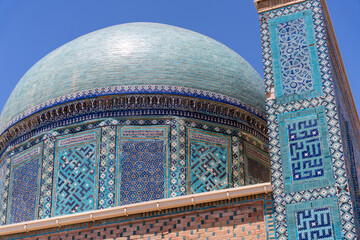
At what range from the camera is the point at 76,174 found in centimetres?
861

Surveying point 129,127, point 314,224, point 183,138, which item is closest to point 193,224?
point 314,224

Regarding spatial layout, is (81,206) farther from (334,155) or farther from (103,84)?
(334,155)

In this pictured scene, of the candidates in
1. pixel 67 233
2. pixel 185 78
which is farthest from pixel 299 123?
pixel 185 78

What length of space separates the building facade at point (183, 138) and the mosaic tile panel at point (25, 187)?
0.02m

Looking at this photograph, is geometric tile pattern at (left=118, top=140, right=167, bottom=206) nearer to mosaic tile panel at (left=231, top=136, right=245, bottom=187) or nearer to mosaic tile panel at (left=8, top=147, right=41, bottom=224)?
mosaic tile panel at (left=231, top=136, right=245, bottom=187)

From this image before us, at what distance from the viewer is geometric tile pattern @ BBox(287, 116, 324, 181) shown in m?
6.01

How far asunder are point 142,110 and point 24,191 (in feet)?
6.36

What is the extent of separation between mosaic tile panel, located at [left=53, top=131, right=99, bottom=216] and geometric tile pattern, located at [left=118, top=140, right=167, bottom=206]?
39cm

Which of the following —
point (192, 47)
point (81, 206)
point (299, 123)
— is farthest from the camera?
point (192, 47)

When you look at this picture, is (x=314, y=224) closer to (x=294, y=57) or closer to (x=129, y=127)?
(x=294, y=57)

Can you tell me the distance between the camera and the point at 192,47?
31.6 ft

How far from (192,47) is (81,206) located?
2.88 metres

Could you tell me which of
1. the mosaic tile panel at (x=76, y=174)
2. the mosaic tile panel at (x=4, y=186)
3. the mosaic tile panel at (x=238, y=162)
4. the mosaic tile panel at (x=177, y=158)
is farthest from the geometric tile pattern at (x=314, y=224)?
the mosaic tile panel at (x=4, y=186)

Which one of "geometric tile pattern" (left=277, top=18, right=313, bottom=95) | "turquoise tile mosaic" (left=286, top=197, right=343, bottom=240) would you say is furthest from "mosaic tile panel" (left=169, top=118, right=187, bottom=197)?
"turquoise tile mosaic" (left=286, top=197, right=343, bottom=240)
